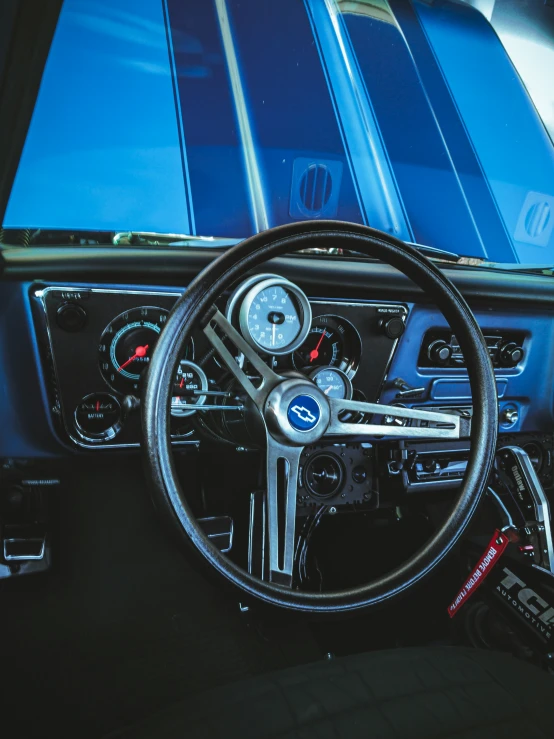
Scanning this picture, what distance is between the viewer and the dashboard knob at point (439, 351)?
1.71m

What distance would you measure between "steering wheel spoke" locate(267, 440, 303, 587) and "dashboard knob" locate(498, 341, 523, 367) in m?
1.03

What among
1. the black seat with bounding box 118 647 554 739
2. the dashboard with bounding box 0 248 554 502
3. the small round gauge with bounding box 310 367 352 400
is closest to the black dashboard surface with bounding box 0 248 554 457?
the dashboard with bounding box 0 248 554 502

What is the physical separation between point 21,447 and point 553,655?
1454 mm

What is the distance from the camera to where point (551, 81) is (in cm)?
226

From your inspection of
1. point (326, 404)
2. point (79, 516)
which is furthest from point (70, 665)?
point (326, 404)

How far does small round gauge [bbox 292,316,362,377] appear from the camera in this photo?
61.5 inches

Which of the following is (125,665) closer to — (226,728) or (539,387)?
(226,728)

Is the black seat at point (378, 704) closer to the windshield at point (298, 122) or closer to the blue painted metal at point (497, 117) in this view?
the windshield at point (298, 122)

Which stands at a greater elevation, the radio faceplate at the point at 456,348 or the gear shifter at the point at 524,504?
the radio faceplate at the point at 456,348

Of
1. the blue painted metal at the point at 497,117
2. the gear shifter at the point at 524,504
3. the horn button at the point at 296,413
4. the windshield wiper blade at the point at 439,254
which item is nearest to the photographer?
the horn button at the point at 296,413

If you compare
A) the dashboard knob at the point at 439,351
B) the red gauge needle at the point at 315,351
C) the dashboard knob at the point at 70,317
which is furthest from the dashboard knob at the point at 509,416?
the dashboard knob at the point at 70,317

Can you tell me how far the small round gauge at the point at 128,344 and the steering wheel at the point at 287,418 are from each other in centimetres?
39

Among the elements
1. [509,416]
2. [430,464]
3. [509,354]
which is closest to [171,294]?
[430,464]

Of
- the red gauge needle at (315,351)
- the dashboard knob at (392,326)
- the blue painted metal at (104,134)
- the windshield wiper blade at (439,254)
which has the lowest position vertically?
the red gauge needle at (315,351)
